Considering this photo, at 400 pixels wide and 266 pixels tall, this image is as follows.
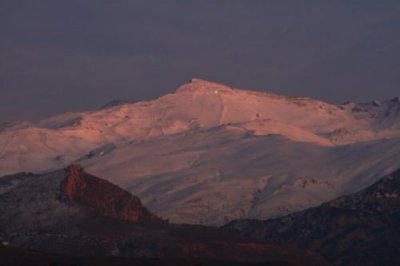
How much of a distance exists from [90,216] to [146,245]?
13414mm

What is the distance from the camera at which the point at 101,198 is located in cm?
19162

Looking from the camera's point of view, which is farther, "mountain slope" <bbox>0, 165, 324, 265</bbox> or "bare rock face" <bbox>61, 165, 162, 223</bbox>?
"bare rock face" <bbox>61, 165, 162, 223</bbox>

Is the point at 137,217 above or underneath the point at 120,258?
underneath

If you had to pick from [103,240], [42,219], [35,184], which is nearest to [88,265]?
[103,240]

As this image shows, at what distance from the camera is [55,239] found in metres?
163

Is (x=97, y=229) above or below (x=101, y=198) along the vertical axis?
above

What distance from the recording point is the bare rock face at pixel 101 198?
18462 cm

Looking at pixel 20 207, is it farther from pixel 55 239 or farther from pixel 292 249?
pixel 292 249

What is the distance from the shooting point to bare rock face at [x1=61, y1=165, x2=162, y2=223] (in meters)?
185

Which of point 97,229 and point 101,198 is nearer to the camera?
point 97,229

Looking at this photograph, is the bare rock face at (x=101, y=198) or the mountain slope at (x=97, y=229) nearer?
the mountain slope at (x=97, y=229)

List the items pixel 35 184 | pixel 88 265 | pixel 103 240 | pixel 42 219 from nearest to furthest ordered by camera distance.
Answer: pixel 88 265
pixel 103 240
pixel 42 219
pixel 35 184

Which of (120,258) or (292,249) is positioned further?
(292,249)

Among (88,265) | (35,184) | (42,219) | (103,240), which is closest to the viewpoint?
(88,265)
